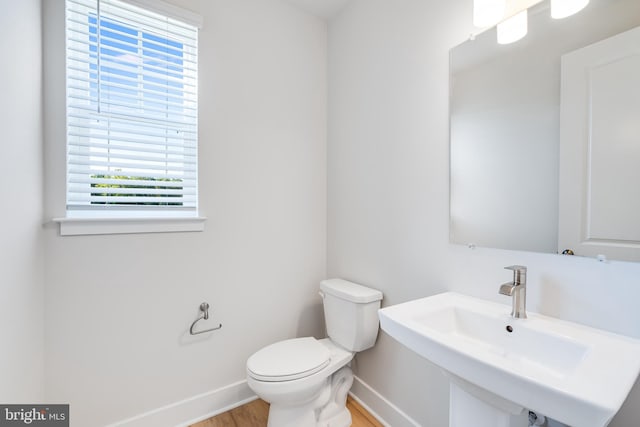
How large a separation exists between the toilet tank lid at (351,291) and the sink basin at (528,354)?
447mm

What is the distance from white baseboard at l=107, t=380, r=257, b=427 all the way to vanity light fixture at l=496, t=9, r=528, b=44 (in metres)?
2.25

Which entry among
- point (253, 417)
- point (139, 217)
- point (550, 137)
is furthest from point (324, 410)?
point (550, 137)

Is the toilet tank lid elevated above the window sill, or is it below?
below

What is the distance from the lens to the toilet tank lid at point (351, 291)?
158cm

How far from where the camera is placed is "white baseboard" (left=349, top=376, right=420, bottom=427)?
1503 mm

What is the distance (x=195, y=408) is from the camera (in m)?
1.63

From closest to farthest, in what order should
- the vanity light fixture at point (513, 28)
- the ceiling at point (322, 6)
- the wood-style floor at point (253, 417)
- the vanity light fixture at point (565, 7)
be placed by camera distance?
the vanity light fixture at point (565, 7) < the vanity light fixture at point (513, 28) < the wood-style floor at point (253, 417) < the ceiling at point (322, 6)

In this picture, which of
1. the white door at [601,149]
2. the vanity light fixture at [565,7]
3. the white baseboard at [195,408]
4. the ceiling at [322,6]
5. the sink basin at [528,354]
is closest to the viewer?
the sink basin at [528,354]

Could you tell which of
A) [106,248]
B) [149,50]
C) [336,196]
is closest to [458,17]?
[336,196]

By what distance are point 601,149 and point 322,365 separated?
141cm

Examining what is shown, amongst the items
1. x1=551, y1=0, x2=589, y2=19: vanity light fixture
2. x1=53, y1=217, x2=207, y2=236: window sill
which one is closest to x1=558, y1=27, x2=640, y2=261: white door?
x1=551, y1=0, x2=589, y2=19: vanity light fixture

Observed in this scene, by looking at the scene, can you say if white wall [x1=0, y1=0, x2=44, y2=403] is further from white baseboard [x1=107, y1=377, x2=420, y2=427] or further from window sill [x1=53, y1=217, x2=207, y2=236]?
white baseboard [x1=107, y1=377, x2=420, y2=427]

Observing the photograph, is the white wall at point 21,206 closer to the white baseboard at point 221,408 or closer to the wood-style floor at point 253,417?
the white baseboard at point 221,408

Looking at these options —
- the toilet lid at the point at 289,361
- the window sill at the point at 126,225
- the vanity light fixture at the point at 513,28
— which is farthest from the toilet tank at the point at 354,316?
the vanity light fixture at the point at 513,28
